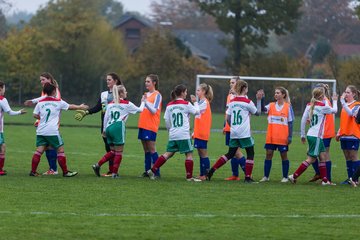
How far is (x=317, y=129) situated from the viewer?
16016 millimetres

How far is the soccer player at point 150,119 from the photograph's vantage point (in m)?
16.8

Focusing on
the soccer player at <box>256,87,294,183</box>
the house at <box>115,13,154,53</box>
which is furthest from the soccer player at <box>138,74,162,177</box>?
the house at <box>115,13,154,53</box>

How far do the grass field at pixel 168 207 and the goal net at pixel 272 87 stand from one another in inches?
568

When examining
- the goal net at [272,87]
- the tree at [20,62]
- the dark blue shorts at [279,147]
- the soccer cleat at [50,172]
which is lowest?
the soccer cleat at [50,172]

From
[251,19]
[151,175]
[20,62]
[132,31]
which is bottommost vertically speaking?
[151,175]

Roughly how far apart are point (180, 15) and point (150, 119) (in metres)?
105

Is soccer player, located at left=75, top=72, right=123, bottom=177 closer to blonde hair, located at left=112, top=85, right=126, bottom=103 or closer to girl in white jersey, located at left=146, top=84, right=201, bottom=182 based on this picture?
blonde hair, located at left=112, top=85, right=126, bottom=103

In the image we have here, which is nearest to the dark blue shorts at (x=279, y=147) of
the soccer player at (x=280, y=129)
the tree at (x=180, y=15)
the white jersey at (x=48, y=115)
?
the soccer player at (x=280, y=129)

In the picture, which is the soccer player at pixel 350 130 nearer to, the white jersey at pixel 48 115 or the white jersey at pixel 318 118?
the white jersey at pixel 318 118

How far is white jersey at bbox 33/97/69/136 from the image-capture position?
1627 cm

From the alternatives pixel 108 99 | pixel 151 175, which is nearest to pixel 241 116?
pixel 151 175

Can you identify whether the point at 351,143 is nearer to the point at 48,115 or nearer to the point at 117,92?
the point at 117,92

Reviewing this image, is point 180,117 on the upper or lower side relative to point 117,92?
lower

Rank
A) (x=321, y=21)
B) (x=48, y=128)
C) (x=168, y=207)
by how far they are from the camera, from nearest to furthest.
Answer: (x=168, y=207), (x=48, y=128), (x=321, y=21)
